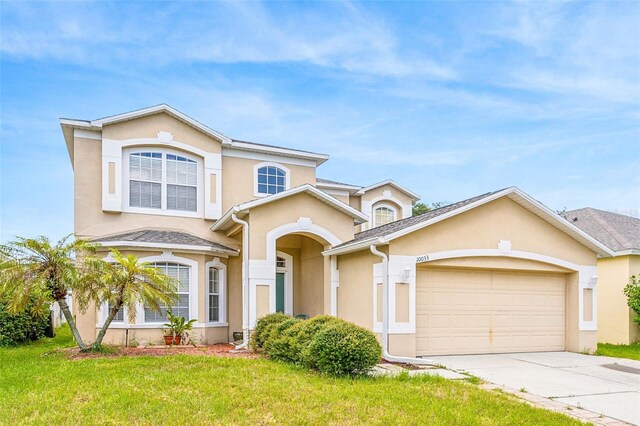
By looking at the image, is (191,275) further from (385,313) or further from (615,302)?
(615,302)

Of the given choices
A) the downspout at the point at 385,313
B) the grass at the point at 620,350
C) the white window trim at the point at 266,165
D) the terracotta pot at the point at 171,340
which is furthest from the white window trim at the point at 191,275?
the grass at the point at 620,350

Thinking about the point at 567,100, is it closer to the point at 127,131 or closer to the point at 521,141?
the point at 521,141

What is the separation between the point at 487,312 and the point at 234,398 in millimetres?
8095

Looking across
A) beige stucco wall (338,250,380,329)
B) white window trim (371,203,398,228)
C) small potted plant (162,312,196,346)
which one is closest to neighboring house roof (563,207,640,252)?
white window trim (371,203,398,228)

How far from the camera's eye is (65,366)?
9328 millimetres

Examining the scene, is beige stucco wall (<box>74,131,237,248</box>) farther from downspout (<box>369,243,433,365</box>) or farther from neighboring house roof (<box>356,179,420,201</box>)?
neighboring house roof (<box>356,179,420,201</box>)

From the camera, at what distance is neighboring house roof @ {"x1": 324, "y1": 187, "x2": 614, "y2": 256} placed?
38.3 feet

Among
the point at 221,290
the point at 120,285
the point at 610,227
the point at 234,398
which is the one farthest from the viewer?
the point at 610,227

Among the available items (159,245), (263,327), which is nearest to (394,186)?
(159,245)

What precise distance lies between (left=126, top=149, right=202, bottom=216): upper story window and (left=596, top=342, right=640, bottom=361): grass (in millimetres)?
13313

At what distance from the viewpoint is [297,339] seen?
9734mm

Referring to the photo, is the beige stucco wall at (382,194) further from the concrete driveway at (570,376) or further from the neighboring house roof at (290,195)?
the concrete driveway at (570,376)

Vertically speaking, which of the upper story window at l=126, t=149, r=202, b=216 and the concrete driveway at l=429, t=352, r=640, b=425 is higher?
the upper story window at l=126, t=149, r=202, b=216

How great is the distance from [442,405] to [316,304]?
832 centimetres
